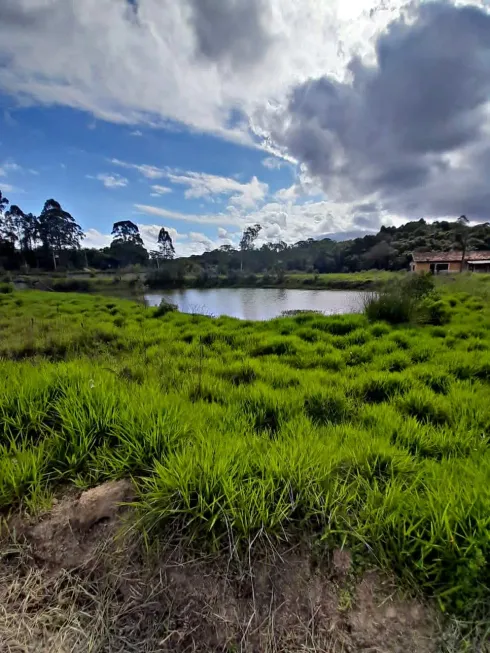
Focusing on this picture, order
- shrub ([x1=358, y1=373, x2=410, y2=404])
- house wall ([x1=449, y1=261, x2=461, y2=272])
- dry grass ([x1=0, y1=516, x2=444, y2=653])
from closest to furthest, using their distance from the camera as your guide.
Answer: dry grass ([x1=0, y1=516, x2=444, y2=653]) → shrub ([x1=358, y1=373, x2=410, y2=404]) → house wall ([x1=449, y1=261, x2=461, y2=272])

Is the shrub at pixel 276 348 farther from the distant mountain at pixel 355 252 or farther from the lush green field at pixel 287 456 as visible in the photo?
the distant mountain at pixel 355 252

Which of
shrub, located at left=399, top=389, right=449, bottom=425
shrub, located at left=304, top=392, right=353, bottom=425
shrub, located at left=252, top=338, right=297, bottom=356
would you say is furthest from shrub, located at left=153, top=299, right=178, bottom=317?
shrub, located at left=399, top=389, right=449, bottom=425

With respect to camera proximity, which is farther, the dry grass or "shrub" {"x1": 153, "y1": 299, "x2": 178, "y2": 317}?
"shrub" {"x1": 153, "y1": 299, "x2": 178, "y2": 317}

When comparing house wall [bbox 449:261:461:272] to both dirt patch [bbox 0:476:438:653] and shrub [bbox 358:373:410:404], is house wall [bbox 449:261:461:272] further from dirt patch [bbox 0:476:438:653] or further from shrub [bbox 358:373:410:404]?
dirt patch [bbox 0:476:438:653]

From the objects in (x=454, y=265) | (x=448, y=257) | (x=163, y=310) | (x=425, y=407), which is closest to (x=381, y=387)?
(x=425, y=407)

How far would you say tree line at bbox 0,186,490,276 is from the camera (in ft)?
154

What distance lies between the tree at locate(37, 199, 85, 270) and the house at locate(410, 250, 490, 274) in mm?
53627

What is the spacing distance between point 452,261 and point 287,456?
162ft

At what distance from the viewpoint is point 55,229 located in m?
52.3

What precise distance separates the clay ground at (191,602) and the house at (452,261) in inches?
1741

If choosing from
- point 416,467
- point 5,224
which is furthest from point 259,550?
point 5,224

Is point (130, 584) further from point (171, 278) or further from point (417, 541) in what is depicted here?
point (171, 278)

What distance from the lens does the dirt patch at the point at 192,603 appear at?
3.72 ft

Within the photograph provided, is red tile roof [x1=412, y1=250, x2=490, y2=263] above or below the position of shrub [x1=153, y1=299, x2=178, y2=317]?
above
